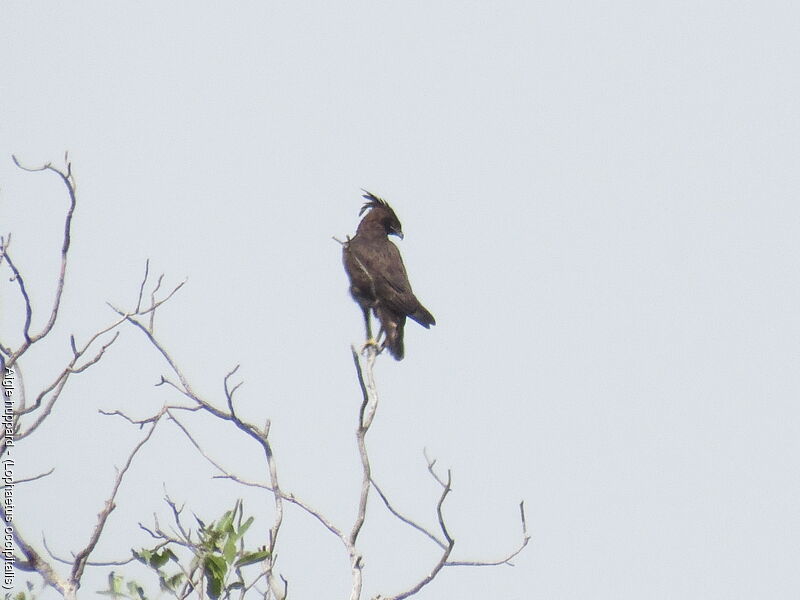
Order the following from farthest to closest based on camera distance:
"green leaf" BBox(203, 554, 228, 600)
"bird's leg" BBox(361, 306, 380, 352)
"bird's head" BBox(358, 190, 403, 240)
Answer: "bird's head" BBox(358, 190, 403, 240) < "bird's leg" BBox(361, 306, 380, 352) < "green leaf" BBox(203, 554, 228, 600)

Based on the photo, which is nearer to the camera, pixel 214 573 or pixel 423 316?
pixel 214 573

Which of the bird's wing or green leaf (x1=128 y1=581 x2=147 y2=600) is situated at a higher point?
the bird's wing

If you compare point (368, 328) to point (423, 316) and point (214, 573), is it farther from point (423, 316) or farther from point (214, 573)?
point (214, 573)

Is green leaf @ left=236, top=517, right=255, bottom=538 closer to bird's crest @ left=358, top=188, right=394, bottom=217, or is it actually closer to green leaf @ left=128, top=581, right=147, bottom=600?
green leaf @ left=128, top=581, right=147, bottom=600

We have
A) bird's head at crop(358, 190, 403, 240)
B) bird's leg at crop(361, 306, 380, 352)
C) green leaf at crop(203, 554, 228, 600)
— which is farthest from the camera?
bird's head at crop(358, 190, 403, 240)

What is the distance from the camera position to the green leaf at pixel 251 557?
4.69 metres

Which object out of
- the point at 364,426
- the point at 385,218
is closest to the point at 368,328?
the point at 385,218

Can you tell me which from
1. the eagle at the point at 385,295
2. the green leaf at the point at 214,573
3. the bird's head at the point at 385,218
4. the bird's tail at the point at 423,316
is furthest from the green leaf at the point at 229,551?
the bird's head at the point at 385,218

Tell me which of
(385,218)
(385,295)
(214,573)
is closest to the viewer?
(214,573)

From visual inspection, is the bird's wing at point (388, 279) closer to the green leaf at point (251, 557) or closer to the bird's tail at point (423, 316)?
the bird's tail at point (423, 316)

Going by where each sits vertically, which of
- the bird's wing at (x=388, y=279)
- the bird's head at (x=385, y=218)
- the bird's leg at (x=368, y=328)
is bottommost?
the bird's leg at (x=368, y=328)

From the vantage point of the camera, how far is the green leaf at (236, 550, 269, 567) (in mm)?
4690

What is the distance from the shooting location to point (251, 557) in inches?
185

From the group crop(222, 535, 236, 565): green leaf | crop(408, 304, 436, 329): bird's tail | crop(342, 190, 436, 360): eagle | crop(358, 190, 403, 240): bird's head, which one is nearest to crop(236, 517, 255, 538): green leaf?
crop(222, 535, 236, 565): green leaf
